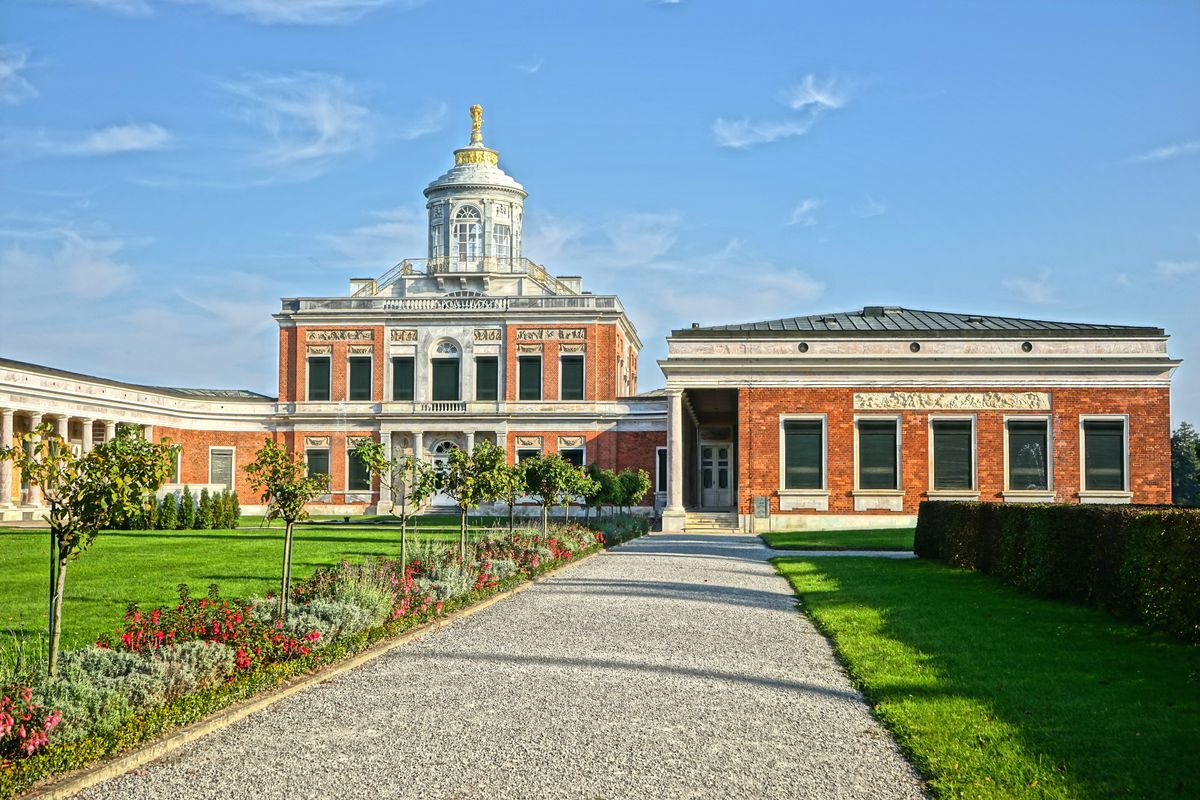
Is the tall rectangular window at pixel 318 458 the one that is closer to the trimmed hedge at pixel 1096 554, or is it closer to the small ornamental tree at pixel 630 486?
the small ornamental tree at pixel 630 486

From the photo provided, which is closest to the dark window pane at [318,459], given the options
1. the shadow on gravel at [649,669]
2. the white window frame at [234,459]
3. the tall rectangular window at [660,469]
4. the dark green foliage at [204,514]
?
the white window frame at [234,459]

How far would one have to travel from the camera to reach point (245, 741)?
7855 mm

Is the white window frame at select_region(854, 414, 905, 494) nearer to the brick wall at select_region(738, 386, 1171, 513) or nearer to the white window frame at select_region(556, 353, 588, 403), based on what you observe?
the brick wall at select_region(738, 386, 1171, 513)

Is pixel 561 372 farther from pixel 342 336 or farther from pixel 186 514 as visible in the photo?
pixel 186 514

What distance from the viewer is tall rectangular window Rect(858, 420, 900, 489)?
125 ft

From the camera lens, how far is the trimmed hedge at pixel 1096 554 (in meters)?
11.6

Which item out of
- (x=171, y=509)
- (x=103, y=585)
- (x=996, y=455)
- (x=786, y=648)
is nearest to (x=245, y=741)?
(x=786, y=648)

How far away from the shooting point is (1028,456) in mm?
38031

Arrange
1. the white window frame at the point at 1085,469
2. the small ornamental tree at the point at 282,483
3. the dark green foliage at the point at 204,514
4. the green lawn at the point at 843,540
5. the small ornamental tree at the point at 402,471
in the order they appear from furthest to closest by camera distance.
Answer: the dark green foliage at the point at 204,514 → the white window frame at the point at 1085,469 → the green lawn at the point at 843,540 → the small ornamental tree at the point at 402,471 → the small ornamental tree at the point at 282,483

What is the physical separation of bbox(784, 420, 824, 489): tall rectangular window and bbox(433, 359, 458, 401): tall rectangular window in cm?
2313

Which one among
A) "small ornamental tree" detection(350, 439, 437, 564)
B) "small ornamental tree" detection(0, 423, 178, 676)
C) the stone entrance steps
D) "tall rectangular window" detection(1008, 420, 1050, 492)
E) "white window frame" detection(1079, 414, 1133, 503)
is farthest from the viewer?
the stone entrance steps

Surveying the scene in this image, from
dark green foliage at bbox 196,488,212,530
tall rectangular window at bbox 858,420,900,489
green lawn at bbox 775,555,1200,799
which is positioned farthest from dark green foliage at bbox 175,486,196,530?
green lawn at bbox 775,555,1200,799

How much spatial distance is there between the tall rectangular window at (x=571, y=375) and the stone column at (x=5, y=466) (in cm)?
2425

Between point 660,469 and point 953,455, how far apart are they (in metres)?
19.2
